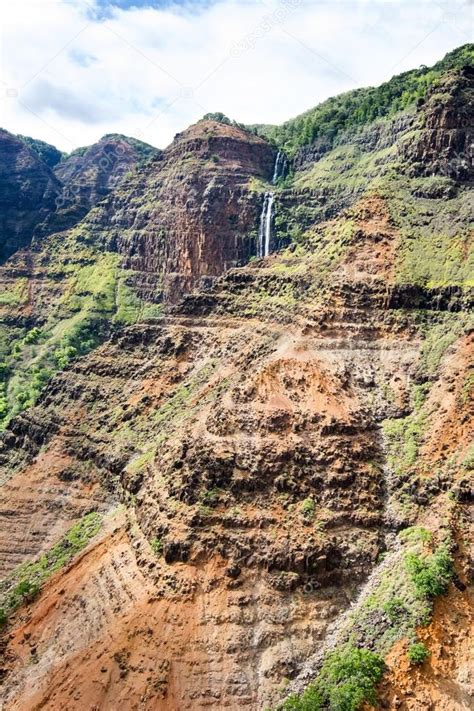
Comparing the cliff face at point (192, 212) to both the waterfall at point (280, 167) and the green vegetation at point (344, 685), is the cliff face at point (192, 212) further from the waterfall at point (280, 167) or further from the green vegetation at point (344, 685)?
the green vegetation at point (344, 685)

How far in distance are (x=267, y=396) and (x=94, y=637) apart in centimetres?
2453

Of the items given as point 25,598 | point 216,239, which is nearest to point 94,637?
point 25,598

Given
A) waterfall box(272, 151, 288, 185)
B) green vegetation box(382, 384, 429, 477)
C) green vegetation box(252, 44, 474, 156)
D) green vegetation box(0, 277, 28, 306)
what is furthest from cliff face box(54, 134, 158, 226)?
green vegetation box(382, 384, 429, 477)

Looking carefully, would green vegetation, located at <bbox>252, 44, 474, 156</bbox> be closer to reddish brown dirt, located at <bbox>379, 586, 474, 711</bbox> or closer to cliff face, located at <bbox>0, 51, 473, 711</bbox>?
cliff face, located at <bbox>0, 51, 473, 711</bbox>

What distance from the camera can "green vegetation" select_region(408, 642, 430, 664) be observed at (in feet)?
139

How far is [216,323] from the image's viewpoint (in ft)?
255

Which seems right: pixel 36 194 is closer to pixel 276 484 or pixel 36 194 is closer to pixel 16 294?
pixel 16 294

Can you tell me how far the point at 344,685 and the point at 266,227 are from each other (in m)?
87.6

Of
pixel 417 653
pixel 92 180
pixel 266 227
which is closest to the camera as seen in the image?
pixel 417 653

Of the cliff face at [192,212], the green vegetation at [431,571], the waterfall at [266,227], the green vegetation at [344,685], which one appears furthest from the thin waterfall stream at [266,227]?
the green vegetation at [344,685]

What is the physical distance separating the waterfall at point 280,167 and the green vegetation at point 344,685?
99.7m

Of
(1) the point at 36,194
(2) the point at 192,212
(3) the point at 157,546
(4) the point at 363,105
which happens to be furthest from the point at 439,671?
(1) the point at 36,194

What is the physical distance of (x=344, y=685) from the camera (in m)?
42.2

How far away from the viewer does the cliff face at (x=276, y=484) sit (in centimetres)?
4606
